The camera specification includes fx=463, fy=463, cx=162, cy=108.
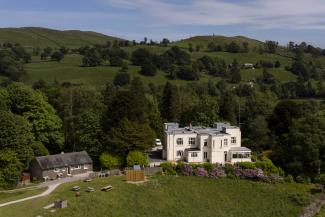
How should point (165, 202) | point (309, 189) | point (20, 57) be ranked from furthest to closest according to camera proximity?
point (20, 57)
point (309, 189)
point (165, 202)

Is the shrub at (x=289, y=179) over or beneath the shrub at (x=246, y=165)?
beneath

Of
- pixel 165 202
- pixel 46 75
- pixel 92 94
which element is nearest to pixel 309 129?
pixel 165 202

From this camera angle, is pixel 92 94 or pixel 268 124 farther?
pixel 92 94

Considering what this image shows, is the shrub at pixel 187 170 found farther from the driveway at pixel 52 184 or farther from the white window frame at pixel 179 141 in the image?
the driveway at pixel 52 184

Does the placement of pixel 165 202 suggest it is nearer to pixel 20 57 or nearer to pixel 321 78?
pixel 321 78

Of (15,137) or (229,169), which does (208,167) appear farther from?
(15,137)

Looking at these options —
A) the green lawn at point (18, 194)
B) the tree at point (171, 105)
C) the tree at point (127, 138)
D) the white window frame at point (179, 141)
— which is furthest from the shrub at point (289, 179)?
the tree at point (171, 105)

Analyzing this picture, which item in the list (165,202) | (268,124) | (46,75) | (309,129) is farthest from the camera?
(46,75)

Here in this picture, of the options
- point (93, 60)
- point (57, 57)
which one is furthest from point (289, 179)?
point (57, 57)
